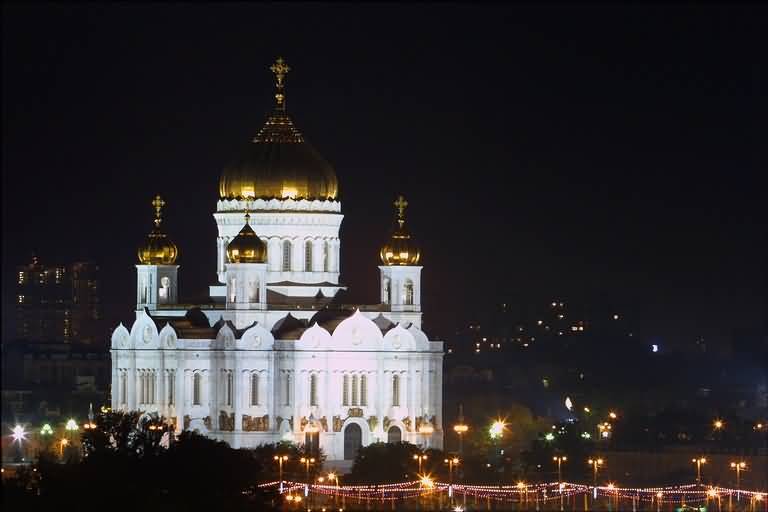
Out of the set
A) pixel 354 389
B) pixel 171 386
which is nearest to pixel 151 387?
pixel 171 386

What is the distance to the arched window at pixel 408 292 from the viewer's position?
120 meters

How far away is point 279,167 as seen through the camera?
122 m

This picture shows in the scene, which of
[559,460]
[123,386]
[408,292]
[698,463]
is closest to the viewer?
[698,463]

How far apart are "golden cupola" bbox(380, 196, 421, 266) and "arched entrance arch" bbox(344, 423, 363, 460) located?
17.8ft

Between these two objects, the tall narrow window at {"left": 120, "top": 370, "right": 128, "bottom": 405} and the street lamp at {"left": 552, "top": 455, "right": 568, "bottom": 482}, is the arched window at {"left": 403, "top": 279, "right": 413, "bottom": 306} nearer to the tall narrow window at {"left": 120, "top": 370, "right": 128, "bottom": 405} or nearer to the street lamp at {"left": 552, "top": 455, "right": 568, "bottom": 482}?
the tall narrow window at {"left": 120, "top": 370, "right": 128, "bottom": 405}

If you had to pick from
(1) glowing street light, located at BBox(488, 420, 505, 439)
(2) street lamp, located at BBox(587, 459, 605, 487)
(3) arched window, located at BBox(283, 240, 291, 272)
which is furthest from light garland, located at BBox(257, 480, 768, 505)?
(3) arched window, located at BBox(283, 240, 291, 272)

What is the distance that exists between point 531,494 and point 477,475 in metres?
4.49

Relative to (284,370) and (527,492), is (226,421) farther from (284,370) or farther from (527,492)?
(527,492)

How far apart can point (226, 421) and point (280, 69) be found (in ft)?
37.8

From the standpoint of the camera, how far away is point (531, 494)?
104 meters

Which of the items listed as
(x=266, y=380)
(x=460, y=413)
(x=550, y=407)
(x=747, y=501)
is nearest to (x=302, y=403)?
(x=266, y=380)

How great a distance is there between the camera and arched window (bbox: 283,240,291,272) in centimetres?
12150

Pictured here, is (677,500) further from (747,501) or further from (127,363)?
(127,363)

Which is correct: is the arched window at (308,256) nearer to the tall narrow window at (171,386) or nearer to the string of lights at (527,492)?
the tall narrow window at (171,386)
